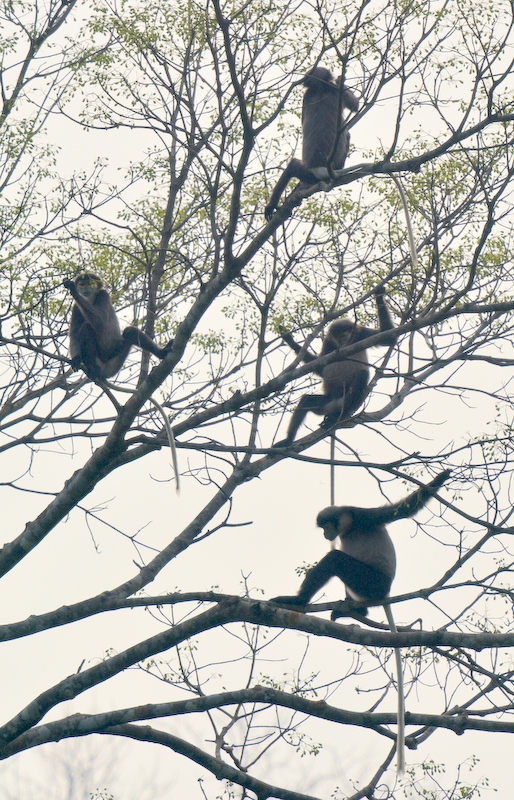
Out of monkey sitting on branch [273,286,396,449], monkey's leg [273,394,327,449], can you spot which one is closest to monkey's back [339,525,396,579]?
monkey sitting on branch [273,286,396,449]

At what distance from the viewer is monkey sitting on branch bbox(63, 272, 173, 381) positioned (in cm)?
759

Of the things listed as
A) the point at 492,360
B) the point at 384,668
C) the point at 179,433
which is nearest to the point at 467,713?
the point at 384,668

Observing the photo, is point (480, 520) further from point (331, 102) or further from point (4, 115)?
point (4, 115)

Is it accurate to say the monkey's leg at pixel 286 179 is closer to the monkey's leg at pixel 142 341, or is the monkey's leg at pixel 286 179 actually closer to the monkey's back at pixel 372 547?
the monkey's leg at pixel 142 341

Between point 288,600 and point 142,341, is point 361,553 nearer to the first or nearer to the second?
point 288,600

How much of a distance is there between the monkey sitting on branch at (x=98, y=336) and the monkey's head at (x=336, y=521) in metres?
1.92

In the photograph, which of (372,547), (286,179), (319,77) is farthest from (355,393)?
(319,77)

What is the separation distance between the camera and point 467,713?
5.15 metres

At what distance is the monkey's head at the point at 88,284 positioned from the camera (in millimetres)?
7895

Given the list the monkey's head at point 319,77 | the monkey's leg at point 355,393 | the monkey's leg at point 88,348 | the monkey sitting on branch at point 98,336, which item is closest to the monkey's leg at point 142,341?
the monkey sitting on branch at point 98,336

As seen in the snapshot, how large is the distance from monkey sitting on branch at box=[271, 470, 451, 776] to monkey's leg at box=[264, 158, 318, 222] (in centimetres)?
243

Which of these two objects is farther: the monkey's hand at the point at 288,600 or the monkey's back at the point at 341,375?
the monkey's back at the point at 341,375

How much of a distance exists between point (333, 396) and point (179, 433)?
2868mm

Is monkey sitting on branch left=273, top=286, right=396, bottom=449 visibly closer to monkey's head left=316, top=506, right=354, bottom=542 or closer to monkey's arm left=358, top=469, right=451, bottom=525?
monkey's head left=316, top=506, right=354, bottom=542
